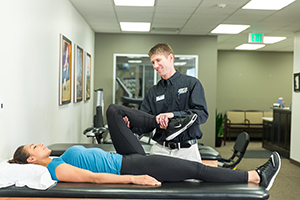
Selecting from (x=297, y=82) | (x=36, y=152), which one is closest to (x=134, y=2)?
(x=36, y=152)

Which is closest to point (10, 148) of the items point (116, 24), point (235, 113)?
point (116, 24)

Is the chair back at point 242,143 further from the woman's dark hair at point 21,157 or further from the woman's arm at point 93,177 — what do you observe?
the woman's dark hair at point 21,157

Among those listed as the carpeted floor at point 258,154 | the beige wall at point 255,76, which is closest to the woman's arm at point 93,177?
the carpeted floor at point 258,154

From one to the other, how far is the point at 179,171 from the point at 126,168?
36 cm

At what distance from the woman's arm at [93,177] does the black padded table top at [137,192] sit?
76 mm

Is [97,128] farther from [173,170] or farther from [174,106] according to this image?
[173,170]

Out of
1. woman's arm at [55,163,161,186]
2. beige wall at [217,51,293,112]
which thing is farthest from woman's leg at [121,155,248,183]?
beige wall at [217,51,293,112]

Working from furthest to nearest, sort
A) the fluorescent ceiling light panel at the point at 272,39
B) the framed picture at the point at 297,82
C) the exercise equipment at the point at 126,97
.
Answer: the fluorescent ceiling light panel at the point at 272,39
the exercise equipment at the point at 126,97
the framed picture at the point at 297,82

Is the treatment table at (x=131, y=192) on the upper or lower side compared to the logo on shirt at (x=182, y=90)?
lower

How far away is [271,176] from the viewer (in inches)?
80.7

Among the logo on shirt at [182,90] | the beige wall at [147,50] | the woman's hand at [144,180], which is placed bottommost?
the woman's hand at [144,180]

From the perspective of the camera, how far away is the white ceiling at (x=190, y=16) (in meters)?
4.56

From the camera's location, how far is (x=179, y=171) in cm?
206

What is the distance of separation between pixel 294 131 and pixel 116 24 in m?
3.96
